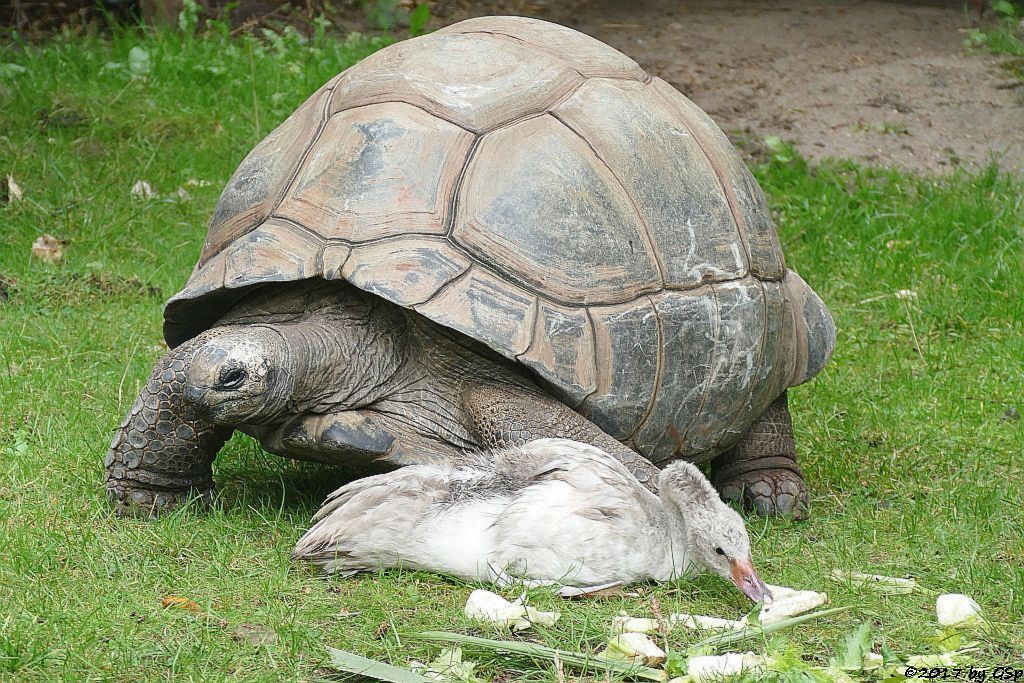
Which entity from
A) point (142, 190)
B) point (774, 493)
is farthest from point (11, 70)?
point (774, 493)

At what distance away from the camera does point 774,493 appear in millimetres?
4023

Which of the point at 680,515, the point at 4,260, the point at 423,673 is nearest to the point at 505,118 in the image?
the point at 680,515

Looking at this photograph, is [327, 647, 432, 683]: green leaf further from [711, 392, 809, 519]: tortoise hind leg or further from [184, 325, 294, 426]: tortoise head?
[711, 392, 809, 519]: tortoise hind leg

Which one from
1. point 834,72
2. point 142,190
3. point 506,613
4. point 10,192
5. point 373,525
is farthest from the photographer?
point 834,72

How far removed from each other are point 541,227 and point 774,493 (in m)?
1.28

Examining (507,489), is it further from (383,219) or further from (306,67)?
(306,67)

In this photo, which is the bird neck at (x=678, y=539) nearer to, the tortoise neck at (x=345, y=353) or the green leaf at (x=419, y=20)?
the tortoise neck at (x=345, y=353)

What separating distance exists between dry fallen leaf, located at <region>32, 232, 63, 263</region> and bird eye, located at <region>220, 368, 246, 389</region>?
3212 millimetres

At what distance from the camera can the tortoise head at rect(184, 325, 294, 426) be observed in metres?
3.12

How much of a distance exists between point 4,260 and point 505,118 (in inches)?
132

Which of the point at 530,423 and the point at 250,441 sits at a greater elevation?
the point at 530,423

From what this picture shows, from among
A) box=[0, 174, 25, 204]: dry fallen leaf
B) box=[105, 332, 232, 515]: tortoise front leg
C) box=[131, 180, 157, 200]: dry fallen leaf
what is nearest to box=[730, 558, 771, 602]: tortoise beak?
box=[105, 332, 232, 515]: tortoise front leg

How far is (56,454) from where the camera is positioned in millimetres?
3939

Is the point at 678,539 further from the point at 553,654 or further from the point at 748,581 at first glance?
the point at 553,654
